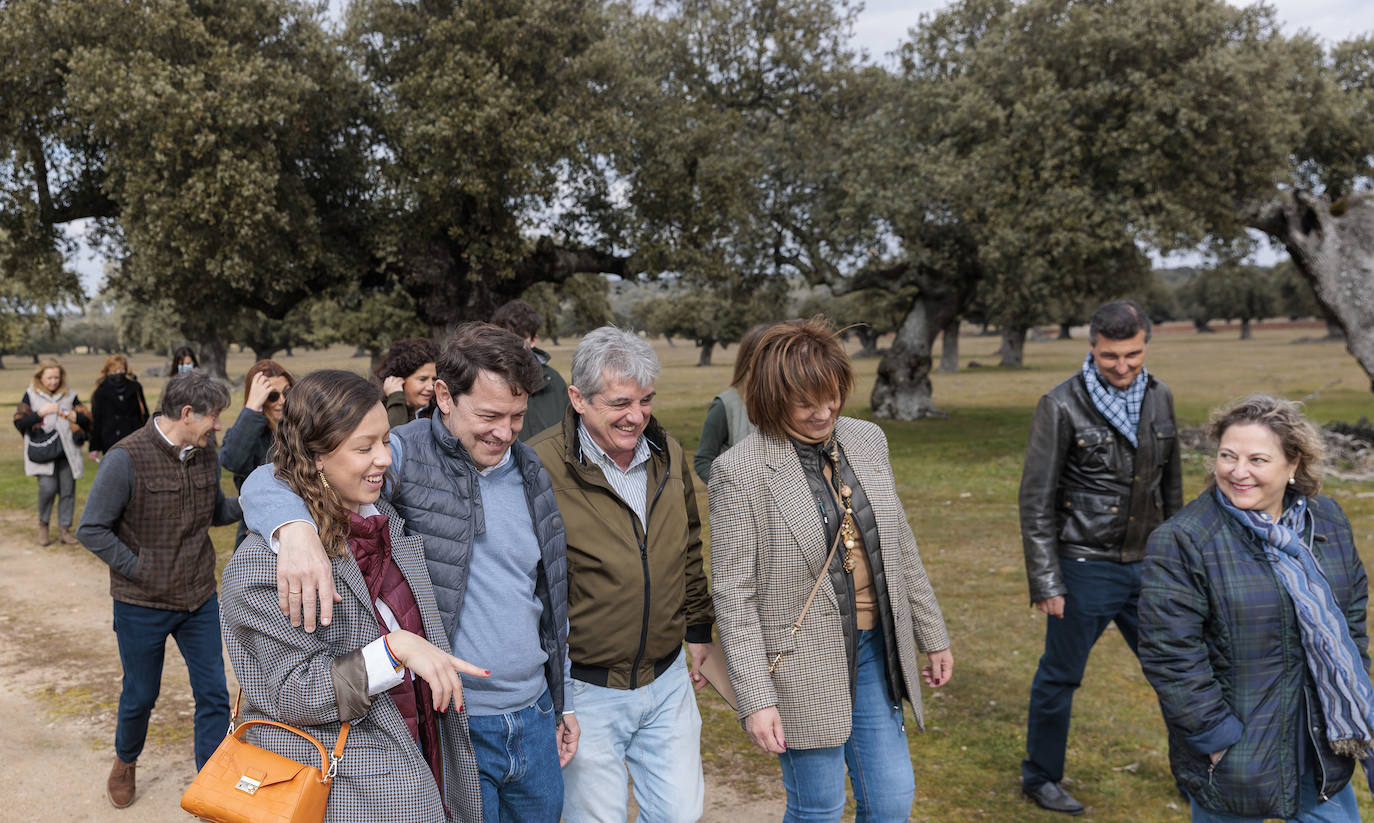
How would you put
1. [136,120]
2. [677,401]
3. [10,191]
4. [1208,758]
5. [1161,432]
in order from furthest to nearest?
[677,401] → [10,191] → [136,120] → [1161,432] → [1208,758]

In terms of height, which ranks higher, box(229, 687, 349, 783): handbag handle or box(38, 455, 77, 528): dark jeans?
box(229, 687, 349, 783): handbag handle

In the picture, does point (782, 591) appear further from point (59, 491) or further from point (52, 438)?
point (59, 491)

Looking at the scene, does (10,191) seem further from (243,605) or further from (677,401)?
(677,401)

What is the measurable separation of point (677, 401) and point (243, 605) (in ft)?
106

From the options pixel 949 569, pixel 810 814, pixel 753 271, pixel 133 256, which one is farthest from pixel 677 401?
pixel 810 814

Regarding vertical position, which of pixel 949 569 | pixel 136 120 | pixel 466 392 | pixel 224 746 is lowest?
pixel 949 569

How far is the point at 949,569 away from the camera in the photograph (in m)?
9.70

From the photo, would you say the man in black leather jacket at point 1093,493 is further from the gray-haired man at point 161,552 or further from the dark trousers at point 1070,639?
the gray-haired man at point 161,552

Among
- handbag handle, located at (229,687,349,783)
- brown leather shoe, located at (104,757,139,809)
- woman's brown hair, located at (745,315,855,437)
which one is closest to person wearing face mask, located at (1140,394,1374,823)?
woman's brown hair, located at (745,315,855,437)

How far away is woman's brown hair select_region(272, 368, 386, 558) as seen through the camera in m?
2.55

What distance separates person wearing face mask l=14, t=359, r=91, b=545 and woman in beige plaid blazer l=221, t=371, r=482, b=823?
10.2 m

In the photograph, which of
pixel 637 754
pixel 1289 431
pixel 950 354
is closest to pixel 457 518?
pixel 637 754

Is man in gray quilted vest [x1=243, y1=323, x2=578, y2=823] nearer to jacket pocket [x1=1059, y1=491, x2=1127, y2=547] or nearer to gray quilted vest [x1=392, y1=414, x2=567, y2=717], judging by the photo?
gray quilted vest [x1=392, y1=414, x2=567, y2=717]

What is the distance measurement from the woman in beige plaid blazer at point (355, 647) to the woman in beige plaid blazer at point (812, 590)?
0.97 m
